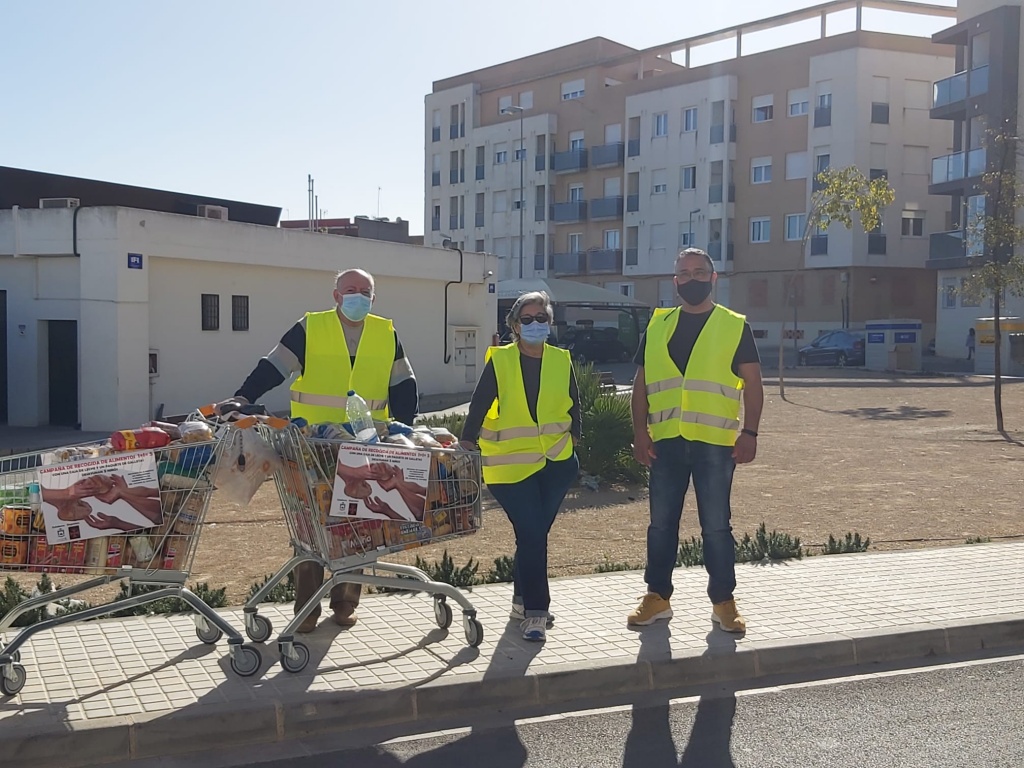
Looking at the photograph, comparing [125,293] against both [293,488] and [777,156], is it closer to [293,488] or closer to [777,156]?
[293,488]

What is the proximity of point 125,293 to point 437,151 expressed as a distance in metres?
57.3

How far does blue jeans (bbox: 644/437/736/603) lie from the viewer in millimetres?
6457

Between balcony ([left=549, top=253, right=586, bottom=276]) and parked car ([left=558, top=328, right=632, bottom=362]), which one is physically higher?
balcony ([left=549, top=253, right=586, bottom=276])

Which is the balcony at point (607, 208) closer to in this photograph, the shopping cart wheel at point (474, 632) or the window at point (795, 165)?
the window at point (795, 165)

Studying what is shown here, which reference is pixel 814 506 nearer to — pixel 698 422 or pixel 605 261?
pixel 698 422

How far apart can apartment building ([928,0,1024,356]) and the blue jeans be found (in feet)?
129

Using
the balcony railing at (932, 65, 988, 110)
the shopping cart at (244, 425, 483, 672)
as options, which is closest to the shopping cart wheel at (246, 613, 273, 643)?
the shopping cart at (244, 425, 483, 672)

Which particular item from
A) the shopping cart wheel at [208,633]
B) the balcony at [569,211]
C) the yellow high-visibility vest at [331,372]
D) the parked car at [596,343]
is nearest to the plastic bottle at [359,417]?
the yellow high-visibility vest at [331,372]

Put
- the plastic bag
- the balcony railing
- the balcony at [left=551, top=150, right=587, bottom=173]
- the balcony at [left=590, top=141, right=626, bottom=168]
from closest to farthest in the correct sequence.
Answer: the plastic bag → the balcony railing → the balcony at [left=590, top=141, right=626, bottom=168] → the balcony at [left=551, top=150, right=587, bottom=173]

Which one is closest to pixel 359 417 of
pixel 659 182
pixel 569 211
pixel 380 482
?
pixel 380 482

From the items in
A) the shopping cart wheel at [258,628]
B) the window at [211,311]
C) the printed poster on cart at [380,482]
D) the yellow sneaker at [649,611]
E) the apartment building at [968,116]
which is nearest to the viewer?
the printed poster on cart at [380,482]

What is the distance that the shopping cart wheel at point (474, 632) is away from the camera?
611 cm

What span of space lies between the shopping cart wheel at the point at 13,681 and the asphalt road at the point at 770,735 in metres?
1.27

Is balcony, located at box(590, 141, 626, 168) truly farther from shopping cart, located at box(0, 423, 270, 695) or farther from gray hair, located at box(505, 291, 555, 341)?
shopping cart, located at box(0, 423, 270, 695)
